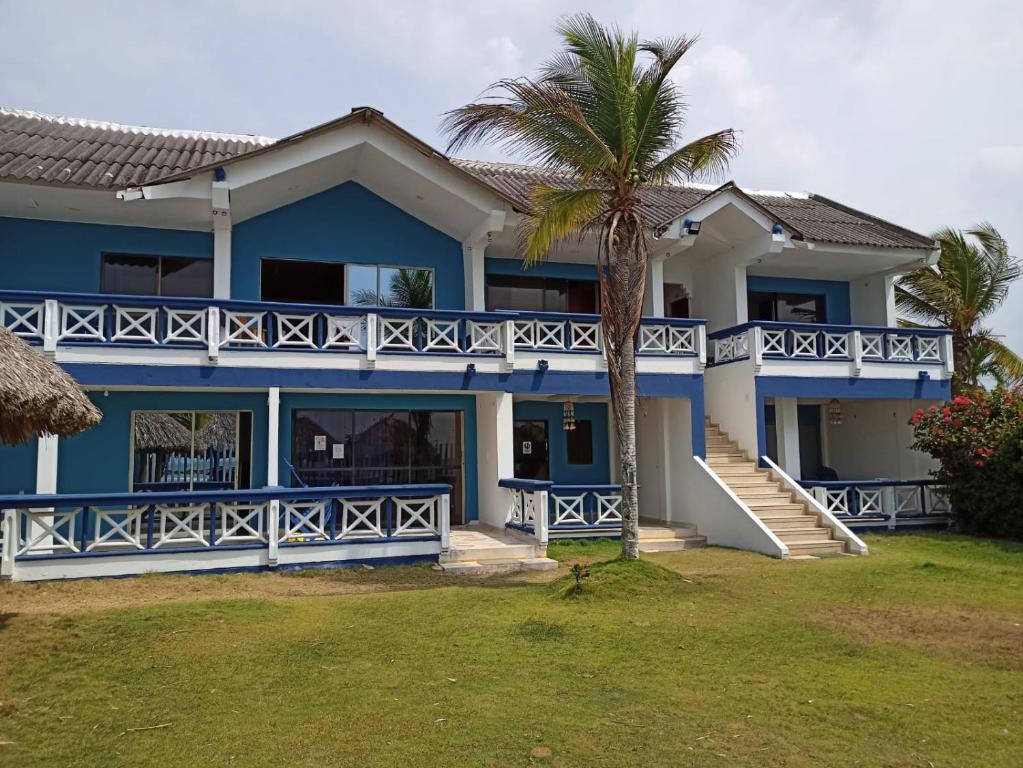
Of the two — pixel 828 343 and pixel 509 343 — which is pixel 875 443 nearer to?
pixel 828 343

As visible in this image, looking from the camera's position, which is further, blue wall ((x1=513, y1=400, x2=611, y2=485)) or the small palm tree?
blue wall ((x1=513, y1=400, x2=611, y2=485))

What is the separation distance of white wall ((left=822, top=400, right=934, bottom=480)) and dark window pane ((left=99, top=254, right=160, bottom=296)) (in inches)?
633

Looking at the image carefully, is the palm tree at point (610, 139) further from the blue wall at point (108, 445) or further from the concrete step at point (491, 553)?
the blue wall at point (108, 445)

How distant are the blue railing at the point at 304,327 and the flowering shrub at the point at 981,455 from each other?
4976 mm

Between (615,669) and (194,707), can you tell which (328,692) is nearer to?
(194,707)

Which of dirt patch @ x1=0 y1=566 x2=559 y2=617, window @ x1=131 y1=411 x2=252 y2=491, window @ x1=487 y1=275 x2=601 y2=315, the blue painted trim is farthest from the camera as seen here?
window @ x1=487 y1=275 x2=601 y2=315

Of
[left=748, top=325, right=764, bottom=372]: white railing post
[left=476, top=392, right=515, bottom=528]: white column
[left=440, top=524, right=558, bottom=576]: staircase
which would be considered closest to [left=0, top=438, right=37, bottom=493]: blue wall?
Result: [left=440, top=524, right=558, bottom=576]: staircase

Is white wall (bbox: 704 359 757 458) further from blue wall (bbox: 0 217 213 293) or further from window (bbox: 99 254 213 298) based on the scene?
blue wall (bbox: 0 217 213 293)

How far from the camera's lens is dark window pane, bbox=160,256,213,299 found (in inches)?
583

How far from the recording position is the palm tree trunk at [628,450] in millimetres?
10578

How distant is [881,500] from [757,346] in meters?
4.10

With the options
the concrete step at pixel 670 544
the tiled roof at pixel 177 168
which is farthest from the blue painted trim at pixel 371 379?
the tiled roof at pixel 177 168

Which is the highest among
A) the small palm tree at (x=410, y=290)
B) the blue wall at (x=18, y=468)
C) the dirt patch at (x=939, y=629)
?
the small palm tree at (x=410, y=290)

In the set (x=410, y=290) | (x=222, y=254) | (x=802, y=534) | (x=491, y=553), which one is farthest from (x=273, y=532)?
(x=802, y=534)
